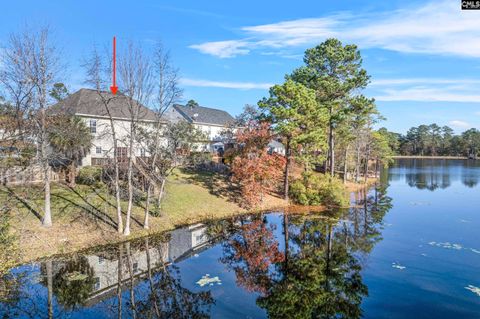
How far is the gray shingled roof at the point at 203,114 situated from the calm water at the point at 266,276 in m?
32.9

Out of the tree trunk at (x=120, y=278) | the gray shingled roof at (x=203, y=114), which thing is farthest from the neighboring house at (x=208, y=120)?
the tree trunk at (x=120, y=278)

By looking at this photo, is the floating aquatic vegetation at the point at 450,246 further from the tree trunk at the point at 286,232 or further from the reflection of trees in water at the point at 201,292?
the tree trunk at the point at 286,232

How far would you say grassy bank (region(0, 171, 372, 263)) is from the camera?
18.0m

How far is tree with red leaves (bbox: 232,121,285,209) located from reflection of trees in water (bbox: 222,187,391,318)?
4.32m

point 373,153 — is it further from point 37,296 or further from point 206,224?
point 37,296

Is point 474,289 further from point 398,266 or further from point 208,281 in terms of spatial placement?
point 208,281

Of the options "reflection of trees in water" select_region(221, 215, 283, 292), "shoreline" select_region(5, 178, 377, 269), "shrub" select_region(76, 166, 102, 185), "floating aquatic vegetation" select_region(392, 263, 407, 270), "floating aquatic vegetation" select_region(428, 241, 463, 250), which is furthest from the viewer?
"shrub" select_region(76, 166, 102, 185)

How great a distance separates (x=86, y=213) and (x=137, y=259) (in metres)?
6.19

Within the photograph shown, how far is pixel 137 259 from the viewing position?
17750 millimetres

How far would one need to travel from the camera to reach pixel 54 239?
719 inches

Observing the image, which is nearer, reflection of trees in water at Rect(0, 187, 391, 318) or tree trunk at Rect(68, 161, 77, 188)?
reflection of trees in water at Rect(0, 187, 391, 318)

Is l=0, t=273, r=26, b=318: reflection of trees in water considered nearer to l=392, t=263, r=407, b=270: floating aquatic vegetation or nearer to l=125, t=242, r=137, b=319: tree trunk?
l=125, t=242, r=137, b=319: tree trunk

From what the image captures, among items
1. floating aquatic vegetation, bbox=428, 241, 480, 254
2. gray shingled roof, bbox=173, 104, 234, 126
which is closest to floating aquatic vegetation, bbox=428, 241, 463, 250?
floating aquatic vegetation, bbox=428, 241, 480, 254

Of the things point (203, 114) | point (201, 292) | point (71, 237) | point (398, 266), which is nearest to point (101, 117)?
point (71, 237)
